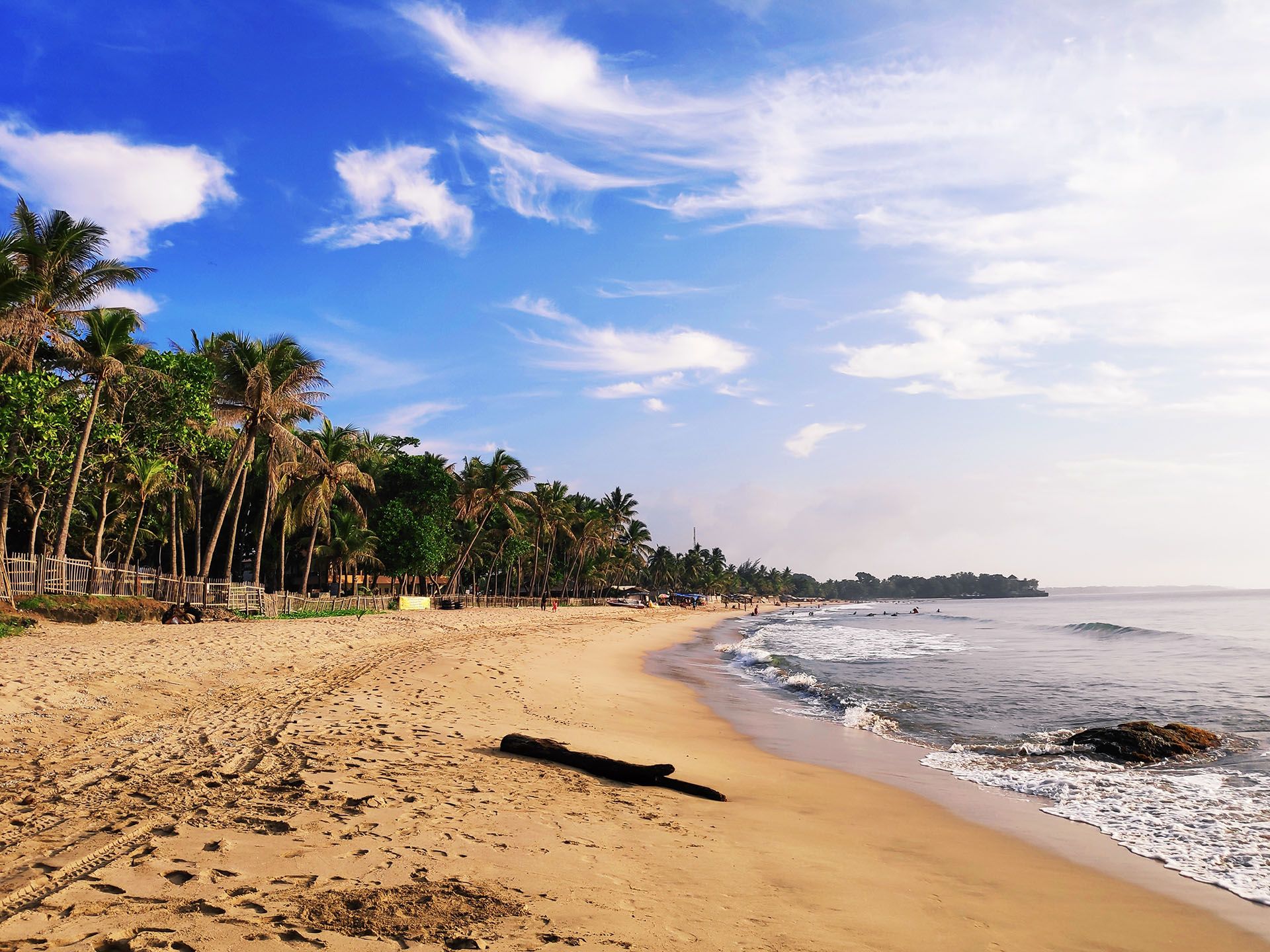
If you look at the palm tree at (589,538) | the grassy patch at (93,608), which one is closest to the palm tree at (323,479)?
the grassy patch at (93,608)

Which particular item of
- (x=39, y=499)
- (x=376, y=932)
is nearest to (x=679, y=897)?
(x=376, y=932)

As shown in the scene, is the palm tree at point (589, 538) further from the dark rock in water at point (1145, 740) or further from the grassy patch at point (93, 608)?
the dark rock in water at point (1145, 740)

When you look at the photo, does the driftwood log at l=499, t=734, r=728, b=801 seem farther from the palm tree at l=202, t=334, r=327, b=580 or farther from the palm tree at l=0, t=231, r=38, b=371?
the palm tree at l=202, t=334, r=327, b=580

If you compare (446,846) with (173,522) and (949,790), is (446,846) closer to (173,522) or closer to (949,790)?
(949,790)

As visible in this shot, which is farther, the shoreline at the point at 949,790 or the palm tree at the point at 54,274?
the palm tree at the point at 54,274

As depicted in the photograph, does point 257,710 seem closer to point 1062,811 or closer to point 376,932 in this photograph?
point 376,932

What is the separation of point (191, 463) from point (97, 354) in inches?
367

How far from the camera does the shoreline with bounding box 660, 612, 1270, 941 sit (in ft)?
19.9

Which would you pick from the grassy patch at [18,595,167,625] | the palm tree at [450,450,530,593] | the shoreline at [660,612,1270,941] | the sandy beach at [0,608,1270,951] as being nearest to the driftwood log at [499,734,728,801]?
the sandy beach at [0,608,1270,951]

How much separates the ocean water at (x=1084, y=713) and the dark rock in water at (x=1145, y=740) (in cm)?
25

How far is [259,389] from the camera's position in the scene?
30000 millimetres

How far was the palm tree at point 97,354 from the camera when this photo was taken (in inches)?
912

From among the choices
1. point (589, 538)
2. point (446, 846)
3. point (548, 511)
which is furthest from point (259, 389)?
point (589, 538)

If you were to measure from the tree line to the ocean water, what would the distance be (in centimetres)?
2200
